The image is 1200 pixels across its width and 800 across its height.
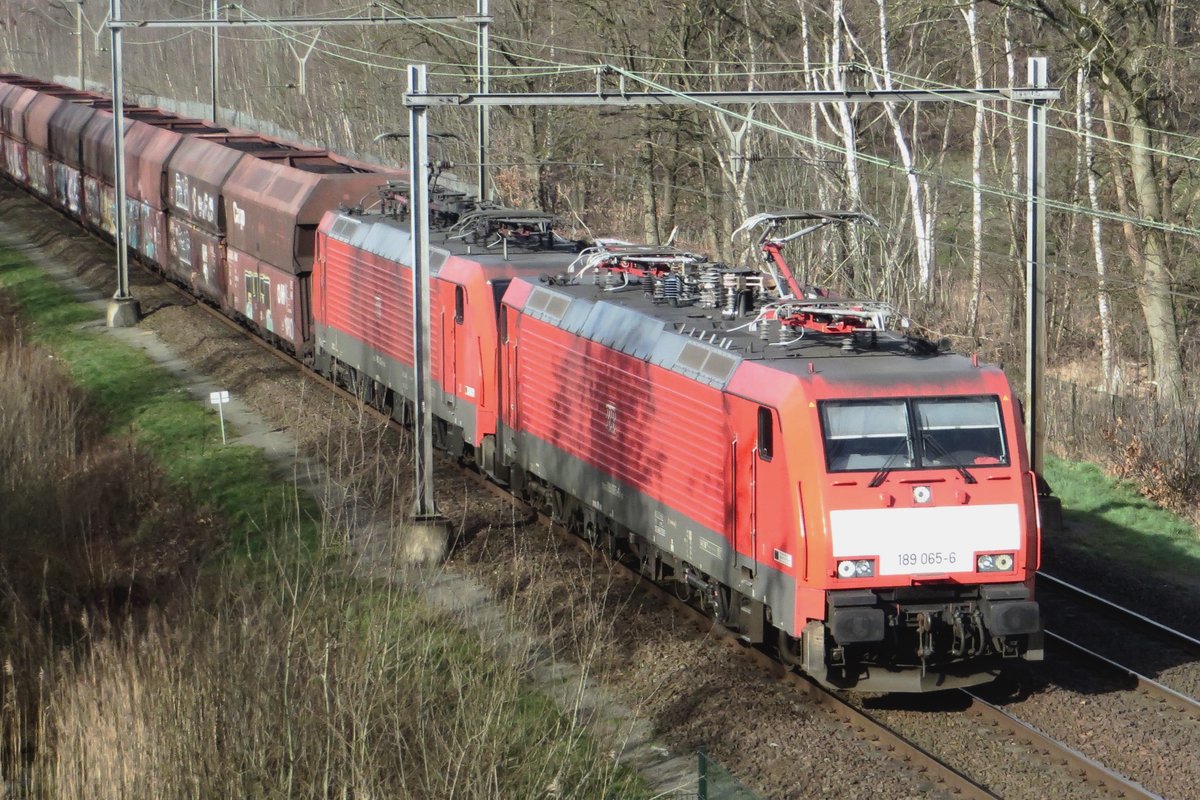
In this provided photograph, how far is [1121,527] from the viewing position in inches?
723

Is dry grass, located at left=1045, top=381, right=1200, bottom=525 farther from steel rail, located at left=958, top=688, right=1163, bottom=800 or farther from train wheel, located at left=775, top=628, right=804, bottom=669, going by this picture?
train wheel, located at left=775, top=628, right=804, bottom=669

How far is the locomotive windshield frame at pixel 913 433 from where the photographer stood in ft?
38.7

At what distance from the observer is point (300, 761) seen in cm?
949

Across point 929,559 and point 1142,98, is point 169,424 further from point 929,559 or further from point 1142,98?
point 1142,98

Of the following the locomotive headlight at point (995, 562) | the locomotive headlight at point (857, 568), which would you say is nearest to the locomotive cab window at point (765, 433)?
the locomotive headlight at point (857, 568)

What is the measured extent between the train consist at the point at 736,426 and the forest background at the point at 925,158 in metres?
3.11

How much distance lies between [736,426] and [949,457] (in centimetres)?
173

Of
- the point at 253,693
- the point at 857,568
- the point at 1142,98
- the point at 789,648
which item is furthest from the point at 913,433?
the point at 1142,98

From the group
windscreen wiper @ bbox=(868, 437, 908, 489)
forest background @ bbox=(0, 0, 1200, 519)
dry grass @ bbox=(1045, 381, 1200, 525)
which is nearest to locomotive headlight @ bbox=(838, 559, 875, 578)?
windscreen wiper @ bbox=(868, 437, 908, 489)

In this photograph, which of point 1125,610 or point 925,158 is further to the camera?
point 925,158

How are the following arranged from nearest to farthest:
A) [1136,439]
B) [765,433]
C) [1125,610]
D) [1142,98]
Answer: [765,433] → [1125,610] → [1136,439] → [1142,98]

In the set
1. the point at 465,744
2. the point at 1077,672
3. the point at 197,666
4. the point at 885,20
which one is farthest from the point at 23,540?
the point at 885,20

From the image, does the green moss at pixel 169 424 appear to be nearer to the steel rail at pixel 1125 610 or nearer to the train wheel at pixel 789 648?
the train wheel at pixel 789 648

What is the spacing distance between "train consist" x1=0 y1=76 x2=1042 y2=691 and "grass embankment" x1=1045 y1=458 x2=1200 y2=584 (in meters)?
4.74
